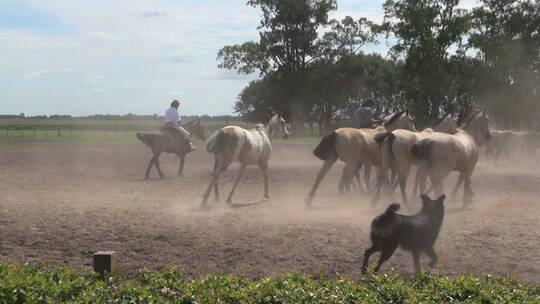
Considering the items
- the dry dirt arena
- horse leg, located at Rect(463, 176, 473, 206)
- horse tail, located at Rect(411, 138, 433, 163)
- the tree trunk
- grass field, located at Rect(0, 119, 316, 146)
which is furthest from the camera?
the tree trunk

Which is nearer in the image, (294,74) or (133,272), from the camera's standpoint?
(133,272)

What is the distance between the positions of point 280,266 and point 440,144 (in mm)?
5543

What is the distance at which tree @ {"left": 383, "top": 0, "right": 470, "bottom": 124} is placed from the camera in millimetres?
43875

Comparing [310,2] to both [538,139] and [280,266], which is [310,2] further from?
[280,266]

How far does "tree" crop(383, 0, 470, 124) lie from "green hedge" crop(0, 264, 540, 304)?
40375mm

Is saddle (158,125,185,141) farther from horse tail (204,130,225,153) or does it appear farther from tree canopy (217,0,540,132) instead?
tree canopy (217,0,540,132)

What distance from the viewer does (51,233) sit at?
9.19 metres

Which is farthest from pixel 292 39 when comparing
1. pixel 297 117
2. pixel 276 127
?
pixel 276 127

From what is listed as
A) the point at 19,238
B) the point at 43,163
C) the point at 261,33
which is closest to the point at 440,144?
the point at 19,238

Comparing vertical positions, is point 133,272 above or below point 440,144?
below

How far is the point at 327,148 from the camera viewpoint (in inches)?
503

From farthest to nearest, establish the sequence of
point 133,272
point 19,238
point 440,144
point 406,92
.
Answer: point 406,92 → point 440,144 → point 19,238 → point 133,272

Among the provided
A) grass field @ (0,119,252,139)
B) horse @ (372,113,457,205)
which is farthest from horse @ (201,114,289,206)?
grass field @ (0,119,252,139)

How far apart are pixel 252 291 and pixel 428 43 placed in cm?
4123
